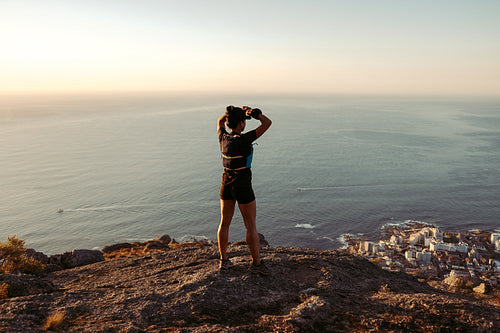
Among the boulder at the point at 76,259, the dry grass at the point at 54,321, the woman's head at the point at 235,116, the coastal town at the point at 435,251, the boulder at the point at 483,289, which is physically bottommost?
the coastal town at the point at 435,251

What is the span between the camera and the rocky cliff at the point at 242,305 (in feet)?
13.8

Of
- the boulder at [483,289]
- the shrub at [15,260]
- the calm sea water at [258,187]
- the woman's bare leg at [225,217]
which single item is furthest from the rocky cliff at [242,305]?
the calm sea water at [258,187]

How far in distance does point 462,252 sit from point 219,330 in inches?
1353

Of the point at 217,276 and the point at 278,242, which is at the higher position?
the point at 217,276

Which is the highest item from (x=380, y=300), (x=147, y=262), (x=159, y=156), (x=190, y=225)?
(x=380, y=300)

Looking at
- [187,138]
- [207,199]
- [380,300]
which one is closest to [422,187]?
[207,199]

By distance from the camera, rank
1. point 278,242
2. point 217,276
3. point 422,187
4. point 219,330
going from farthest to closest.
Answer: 1. point 422,187
2. point 278,242
3. point 217,276
4. point 219,330

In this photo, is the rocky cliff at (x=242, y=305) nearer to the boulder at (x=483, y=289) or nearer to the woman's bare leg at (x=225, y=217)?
the woman's bare leg at (x=225, y=217)

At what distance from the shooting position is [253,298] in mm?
5055

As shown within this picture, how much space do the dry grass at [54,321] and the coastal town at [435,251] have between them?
22.9m

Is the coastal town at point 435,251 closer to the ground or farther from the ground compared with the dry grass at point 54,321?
closer to the ground

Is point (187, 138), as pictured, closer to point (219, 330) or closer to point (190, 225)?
point (190, 225)

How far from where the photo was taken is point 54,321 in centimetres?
407

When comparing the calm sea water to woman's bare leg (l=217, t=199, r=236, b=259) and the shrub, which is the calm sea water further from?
woman's bare leg (l=217, t=199, r=236, b=259)
